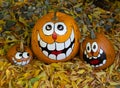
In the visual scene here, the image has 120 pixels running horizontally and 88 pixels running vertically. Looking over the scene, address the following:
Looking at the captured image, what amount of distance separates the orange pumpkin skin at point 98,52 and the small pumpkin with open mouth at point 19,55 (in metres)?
0.55

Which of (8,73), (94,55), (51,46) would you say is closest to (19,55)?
(8,73)

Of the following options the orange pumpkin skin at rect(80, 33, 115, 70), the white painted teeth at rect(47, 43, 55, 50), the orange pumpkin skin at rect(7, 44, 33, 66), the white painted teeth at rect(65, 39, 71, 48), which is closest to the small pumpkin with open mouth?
the orange pumpkin skin at rect(7, 44, 33, 66)

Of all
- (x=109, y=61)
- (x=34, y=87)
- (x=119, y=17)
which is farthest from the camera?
(x=119, y=17)

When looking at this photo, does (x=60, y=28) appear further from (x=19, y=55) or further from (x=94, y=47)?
(x=19, y=55)

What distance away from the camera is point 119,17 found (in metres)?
4.80

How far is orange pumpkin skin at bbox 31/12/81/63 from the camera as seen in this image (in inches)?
144

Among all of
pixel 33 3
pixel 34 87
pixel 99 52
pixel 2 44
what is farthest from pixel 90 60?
pixel 33 3

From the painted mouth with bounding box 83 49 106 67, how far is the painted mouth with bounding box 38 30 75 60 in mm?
179

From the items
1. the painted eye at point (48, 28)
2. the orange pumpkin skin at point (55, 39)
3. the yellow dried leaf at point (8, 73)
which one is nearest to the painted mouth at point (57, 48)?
the orange pumpkin skin at point (55, 39)

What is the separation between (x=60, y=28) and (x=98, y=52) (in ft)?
1.44

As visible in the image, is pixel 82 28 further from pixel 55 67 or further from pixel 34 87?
pixel 34 87

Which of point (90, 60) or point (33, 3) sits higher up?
point (33, 3)

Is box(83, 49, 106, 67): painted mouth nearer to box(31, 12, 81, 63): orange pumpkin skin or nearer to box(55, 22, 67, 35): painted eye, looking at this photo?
box(31, 12, 81, 63): orange pumpkin skin

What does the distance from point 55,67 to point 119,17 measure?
1439mm
